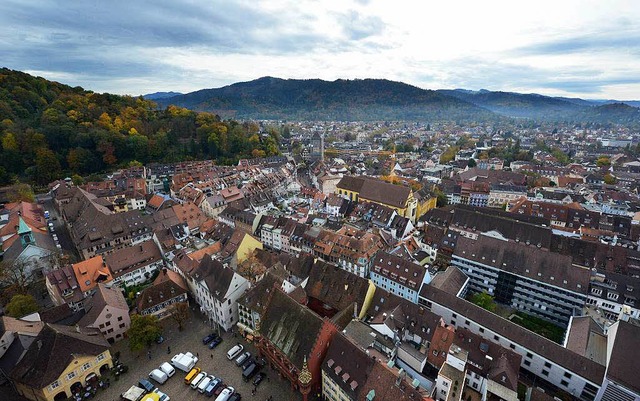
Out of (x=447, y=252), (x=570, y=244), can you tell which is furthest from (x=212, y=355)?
(x=570, y=244)

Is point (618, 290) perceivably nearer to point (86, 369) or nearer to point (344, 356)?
point (344, 356)

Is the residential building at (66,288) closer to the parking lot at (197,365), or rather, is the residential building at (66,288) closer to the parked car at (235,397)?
the parking lot at (197,365)

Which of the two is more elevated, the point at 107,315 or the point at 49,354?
the point at 49,354

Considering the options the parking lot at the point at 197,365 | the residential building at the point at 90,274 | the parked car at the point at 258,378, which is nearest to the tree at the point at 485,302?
the parking lot at the point at 197,365

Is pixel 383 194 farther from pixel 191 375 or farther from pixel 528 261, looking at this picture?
pixel 191 375

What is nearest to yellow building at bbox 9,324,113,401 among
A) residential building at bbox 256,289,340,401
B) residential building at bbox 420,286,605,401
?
residential building at bbox 256,289,340,401

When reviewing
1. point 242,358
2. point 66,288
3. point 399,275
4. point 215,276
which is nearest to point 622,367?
point 399,275
